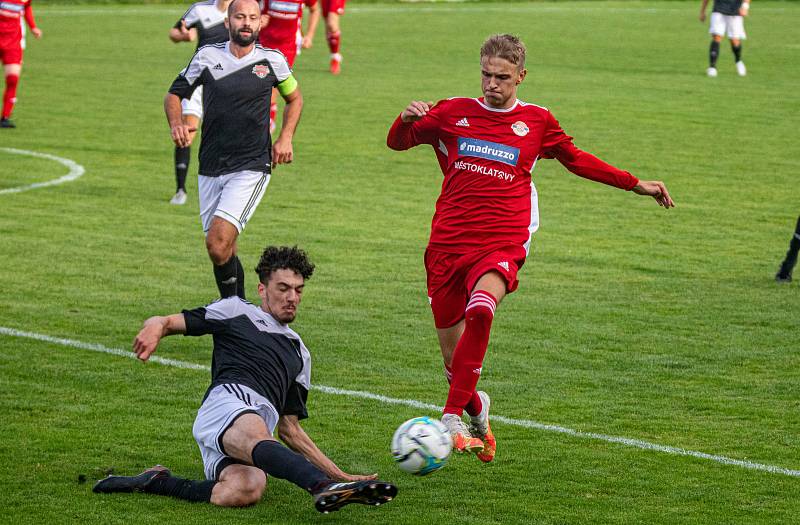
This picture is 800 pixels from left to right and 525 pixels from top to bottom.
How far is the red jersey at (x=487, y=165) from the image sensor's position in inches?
295

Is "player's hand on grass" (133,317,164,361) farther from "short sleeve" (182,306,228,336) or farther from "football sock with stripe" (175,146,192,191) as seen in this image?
"football sock with stripe" (175,146,192,191)

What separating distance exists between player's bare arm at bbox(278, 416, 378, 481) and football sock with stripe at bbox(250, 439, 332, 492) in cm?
52

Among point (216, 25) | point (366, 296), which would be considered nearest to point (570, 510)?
point (366, 296)

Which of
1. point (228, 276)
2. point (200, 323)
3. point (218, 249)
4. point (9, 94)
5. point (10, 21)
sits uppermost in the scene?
point (200, 323)

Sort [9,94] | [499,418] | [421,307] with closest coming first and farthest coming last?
1. [499,418]
2. [421,307]
3. [9,94]

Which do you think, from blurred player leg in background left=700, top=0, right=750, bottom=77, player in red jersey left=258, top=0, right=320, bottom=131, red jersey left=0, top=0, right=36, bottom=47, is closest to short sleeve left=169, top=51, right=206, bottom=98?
player in red jersey left=258, top=0, right=320, bottom=131

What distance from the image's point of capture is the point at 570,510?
677 centimetres

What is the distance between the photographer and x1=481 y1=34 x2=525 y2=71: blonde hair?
7.26 metres

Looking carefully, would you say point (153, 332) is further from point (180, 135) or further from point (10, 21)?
point (10, 21)

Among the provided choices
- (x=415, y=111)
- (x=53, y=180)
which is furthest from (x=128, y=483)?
(x=53, y=180)

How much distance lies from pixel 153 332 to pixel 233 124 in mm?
4065

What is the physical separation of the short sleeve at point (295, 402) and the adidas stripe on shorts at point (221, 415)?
14cm

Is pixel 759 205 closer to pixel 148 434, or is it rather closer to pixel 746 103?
pixel 746 103

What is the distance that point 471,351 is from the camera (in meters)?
7.07
